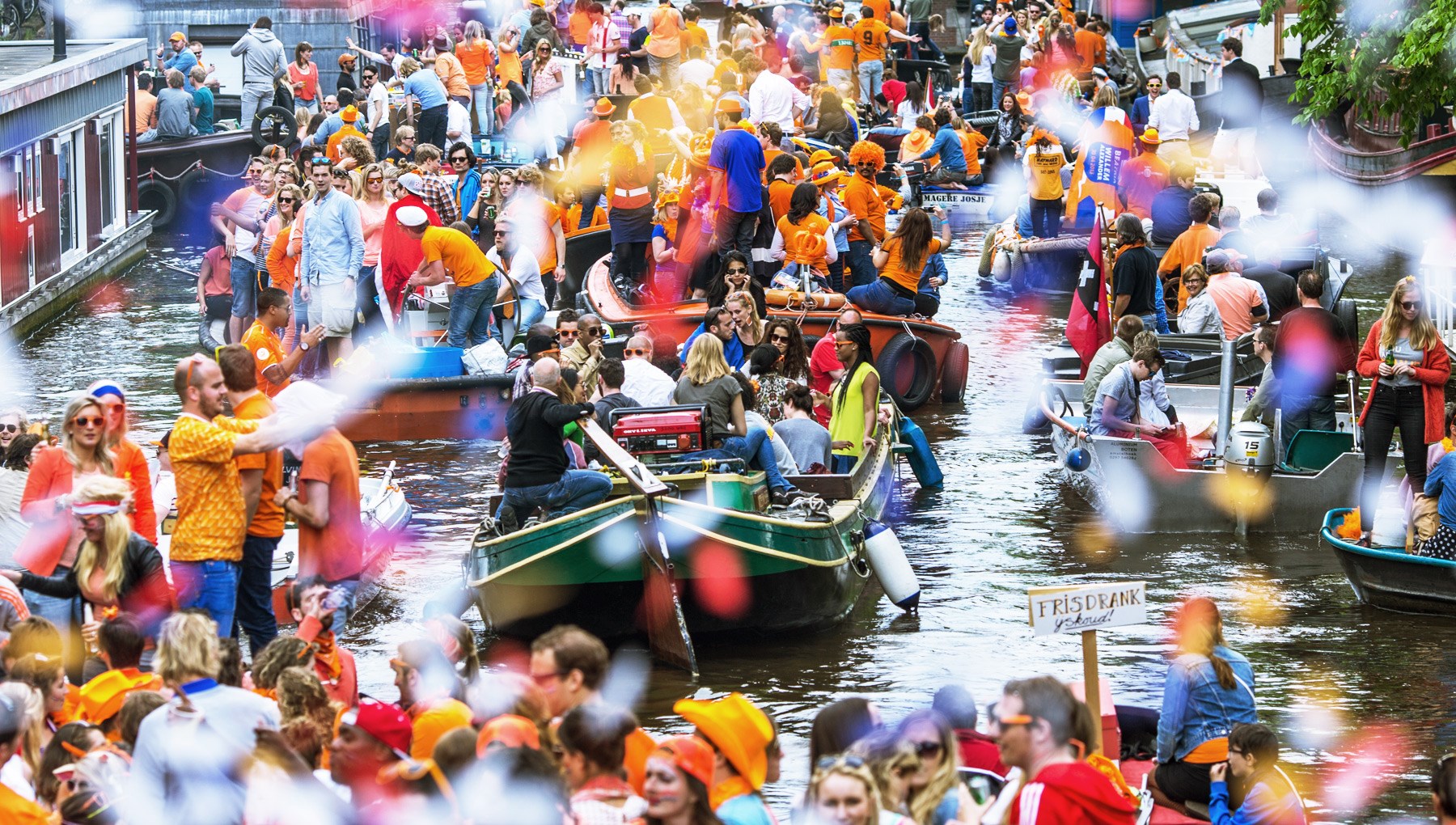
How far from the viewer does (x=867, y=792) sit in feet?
17.9

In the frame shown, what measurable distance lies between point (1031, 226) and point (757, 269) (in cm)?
700

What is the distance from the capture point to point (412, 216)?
1658 cm

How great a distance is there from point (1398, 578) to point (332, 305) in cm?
849

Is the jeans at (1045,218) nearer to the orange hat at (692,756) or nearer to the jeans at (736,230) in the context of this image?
the jeans at (736,230)

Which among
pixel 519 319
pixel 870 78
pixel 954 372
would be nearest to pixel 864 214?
pixel 954 372

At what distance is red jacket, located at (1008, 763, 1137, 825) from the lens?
5.83 meters

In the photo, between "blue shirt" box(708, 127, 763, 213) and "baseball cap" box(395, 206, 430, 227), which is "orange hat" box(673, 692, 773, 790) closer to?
"baseball cap" box(395, 206, 430, 227)

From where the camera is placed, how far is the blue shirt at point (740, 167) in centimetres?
1762

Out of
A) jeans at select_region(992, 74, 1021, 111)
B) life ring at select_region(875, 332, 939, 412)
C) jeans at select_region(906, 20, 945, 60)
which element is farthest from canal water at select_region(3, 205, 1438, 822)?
jeans at select_region(906, 20, 945, 60)

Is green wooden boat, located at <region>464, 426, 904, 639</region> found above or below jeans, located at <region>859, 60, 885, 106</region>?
below

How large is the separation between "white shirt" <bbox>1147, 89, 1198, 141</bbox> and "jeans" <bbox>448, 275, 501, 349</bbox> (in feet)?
44.8

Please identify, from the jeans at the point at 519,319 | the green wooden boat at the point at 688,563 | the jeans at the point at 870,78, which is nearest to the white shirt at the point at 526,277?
Result: the jeans at the point at 519,319

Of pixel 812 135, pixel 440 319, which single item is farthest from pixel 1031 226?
pixel 440 319

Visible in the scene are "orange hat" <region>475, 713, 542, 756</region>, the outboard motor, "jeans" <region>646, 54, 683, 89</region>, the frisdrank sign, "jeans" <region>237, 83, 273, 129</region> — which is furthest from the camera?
"jeans" <region>646, 54, 683, 89</region>
